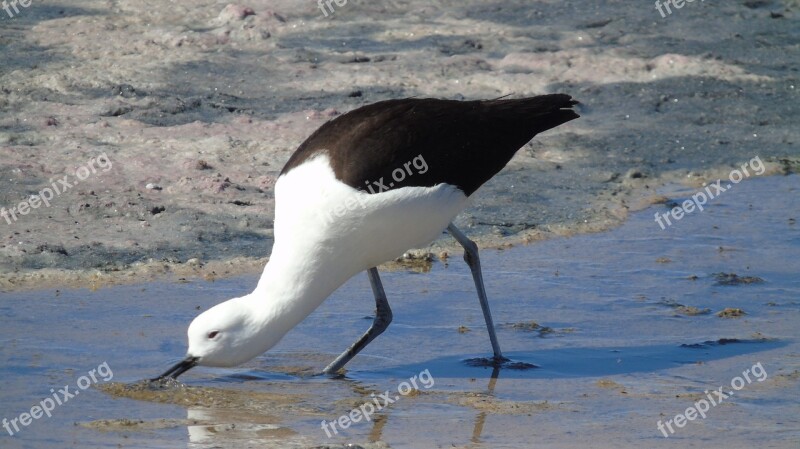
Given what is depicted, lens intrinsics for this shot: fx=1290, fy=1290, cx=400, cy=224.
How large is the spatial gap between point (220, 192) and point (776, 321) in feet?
11.9

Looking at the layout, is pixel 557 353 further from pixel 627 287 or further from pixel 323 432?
pixel 323 432

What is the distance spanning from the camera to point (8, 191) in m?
8.16

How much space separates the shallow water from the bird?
0.82ft

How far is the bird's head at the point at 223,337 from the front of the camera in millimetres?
5539

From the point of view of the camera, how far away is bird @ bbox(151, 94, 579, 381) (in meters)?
5.64

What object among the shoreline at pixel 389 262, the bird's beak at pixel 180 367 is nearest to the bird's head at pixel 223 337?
the bird's beak at pixel 180 367

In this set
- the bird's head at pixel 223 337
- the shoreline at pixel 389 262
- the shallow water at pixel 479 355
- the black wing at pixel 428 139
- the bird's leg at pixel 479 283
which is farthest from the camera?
the shoreline at pixel 389 262

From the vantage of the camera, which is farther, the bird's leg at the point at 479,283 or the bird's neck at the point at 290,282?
the bird's leg at the point at 479,283

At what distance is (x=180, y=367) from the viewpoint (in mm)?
5629

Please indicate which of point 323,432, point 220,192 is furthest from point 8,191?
point 323,432

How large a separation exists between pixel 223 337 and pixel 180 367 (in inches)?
10.0

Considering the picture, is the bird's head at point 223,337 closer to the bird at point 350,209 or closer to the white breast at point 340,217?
the bird at point 350,209

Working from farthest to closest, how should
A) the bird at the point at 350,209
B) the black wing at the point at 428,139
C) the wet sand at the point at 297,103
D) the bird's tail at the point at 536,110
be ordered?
1. the wet sand at the point at 297,103
2. the bird's tail at the point at 536,110
3. the black wing at the point at 428,139
4. the bird at the point at 350,209

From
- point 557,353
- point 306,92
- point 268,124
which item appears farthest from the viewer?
point 306,92
